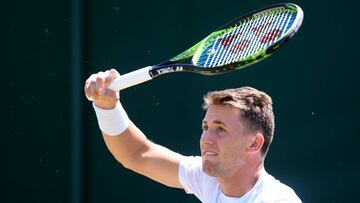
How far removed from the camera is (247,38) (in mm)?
3471

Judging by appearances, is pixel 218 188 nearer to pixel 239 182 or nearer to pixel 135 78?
pixel 239 182

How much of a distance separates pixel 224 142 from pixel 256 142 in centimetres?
15

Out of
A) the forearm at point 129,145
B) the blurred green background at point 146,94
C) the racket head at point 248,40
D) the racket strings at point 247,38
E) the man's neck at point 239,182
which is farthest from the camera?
the blurred green background at point 146,94

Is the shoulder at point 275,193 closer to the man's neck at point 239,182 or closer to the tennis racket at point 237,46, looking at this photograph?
the man's neck at point 239,182

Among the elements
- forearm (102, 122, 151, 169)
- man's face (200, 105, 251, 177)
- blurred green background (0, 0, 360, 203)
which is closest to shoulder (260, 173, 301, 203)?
man's face (200, 105, 251, 177)

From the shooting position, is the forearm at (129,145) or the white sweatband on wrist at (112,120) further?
the forearm at (129,145)

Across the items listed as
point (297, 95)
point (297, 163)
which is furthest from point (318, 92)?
point (297, 163)

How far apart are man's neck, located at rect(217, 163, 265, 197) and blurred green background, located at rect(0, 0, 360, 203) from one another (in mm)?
1221

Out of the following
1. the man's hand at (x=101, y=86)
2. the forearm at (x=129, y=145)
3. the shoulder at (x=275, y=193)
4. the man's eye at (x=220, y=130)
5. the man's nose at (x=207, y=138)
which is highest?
the man's hand at (x=101, y=86)

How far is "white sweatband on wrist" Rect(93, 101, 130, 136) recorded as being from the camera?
3.58m

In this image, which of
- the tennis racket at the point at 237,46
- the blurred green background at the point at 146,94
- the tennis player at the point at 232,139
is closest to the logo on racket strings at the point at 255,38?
the tennis racket at the point at 237,46

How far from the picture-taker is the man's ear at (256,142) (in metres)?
3.46

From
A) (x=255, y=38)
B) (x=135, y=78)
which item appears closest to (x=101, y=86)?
(x=135, y=78)

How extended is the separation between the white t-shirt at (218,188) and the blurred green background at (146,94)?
3.46 feet
